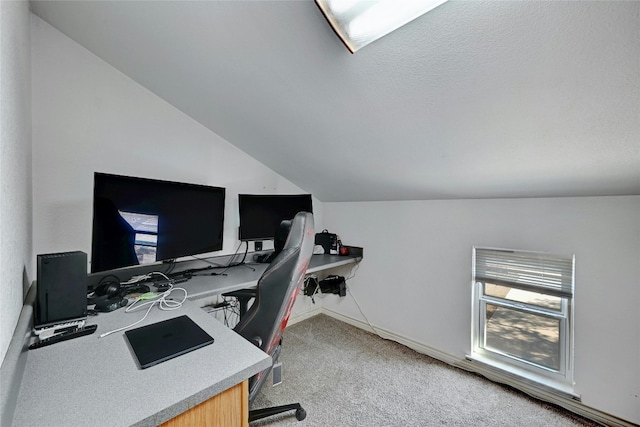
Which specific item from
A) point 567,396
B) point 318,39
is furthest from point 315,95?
point 567,396

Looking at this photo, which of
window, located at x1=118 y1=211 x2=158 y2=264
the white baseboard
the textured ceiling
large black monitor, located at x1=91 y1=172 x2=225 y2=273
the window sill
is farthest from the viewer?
the window sill

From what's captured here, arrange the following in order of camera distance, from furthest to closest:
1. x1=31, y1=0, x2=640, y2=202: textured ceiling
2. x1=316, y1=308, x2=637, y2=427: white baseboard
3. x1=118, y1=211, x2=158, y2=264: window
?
x1=316, y1=308, x2=637, y2=427: white baseboard < x1=118, y1=211, x2=158, y2=264: window < x1=31, y1=0, x2=640, y2=202: textured ceiling

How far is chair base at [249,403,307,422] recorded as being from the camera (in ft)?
4.70

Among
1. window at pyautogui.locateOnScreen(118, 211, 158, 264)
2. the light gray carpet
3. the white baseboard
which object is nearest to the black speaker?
window at pyautogui.locateOnScreen(118, 211, 158, 264)

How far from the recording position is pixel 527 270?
1822mm

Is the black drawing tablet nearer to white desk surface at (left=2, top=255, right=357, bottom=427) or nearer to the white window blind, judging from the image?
white desk surface at (left=2, top=255, right=357, bottom=427)

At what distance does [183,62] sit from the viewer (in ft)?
4.88

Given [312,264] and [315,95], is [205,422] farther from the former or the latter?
[312,264]

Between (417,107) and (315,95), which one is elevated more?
(315,95)

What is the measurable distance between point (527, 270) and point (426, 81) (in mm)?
1624

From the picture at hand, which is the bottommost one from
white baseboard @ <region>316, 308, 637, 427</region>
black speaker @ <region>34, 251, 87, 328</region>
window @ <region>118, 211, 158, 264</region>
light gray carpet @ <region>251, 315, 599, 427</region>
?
light gray carpet @ <region>251, 315, 599, 427</region>

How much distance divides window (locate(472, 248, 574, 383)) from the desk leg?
1.99 m

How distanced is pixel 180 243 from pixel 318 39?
1508 millimetres

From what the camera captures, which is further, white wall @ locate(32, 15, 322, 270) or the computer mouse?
white wall @ locate(32, 15, 322, 270)
